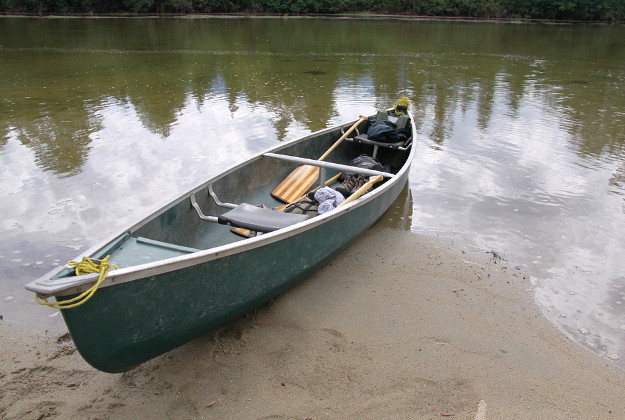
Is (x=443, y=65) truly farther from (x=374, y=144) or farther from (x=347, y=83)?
(x=374, y=144)

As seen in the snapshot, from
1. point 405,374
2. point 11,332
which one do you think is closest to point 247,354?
point 405,374

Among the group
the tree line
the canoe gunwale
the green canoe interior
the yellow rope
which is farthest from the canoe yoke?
the tree line

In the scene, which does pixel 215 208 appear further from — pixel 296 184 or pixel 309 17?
pixel 309 17

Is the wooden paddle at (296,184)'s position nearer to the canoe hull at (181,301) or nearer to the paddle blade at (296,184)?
the paddle blade at (296,184)

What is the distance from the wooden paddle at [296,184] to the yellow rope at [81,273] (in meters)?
2.82

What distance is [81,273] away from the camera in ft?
8.46

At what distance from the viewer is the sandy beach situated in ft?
9.54

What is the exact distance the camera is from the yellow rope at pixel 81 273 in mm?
2377

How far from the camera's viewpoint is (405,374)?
321cm

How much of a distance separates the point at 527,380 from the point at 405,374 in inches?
32.8

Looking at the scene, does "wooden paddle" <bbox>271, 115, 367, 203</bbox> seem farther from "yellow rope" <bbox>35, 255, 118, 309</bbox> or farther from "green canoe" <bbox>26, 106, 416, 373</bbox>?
"yellow rope" <bbox>35, 255, 118, 309</bbox>

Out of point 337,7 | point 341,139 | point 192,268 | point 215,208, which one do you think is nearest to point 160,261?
point 192,268

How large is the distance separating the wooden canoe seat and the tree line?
37.2 m

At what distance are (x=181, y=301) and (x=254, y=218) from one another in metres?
1.27
